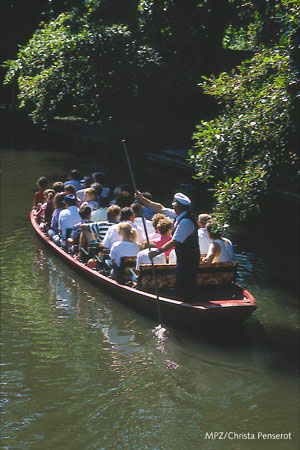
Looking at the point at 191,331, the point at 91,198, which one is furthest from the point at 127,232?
the point at 91,198

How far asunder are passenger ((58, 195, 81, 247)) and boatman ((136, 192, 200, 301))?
376 centimetres

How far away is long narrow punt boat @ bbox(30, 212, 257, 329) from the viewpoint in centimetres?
869

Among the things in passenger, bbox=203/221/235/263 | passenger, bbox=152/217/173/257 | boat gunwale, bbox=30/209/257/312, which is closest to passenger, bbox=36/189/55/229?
boat gunwale, bbox=30/209/257/312

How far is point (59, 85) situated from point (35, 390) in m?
12.3

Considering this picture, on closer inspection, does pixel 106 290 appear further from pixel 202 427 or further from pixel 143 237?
pixel 202 427

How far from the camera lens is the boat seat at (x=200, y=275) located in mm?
9297

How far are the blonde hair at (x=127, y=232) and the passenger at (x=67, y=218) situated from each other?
2521mm

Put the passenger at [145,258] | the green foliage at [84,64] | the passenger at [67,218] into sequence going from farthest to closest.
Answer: the green foliage at [84,64], the passenger at [67,218], the passenger at [145,258]

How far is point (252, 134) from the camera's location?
8.05 meters

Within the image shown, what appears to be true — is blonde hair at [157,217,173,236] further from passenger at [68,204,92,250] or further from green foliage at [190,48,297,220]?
passenger at [68,204,92,250]

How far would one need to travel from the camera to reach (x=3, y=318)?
9617 mm

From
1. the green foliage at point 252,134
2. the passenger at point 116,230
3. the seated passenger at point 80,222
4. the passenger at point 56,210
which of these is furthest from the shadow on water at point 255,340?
the passenger at point 56,210

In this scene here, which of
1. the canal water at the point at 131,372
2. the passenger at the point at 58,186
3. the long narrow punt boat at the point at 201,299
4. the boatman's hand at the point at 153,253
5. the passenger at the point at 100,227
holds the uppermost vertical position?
the passenger at the point at 58,186

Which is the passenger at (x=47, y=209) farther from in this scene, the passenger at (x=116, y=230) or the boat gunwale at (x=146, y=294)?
the passenger at (x=116, y=230)
